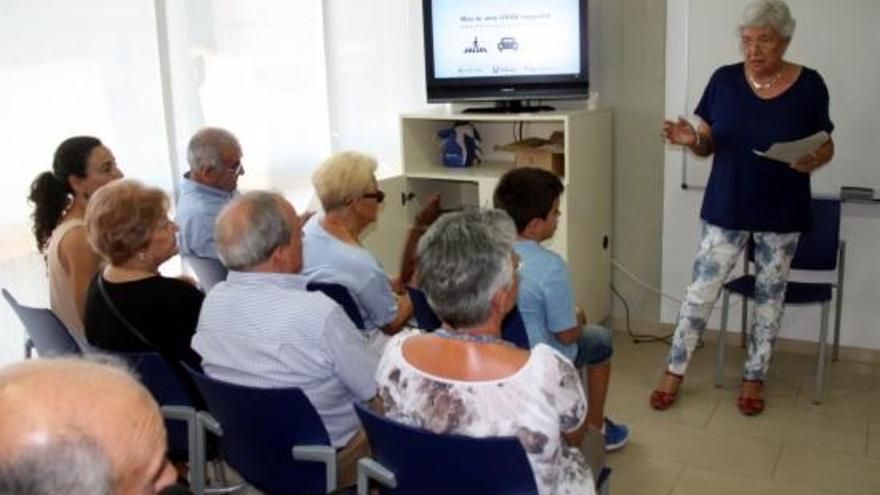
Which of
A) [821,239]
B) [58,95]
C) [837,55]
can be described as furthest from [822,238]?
[58,95]

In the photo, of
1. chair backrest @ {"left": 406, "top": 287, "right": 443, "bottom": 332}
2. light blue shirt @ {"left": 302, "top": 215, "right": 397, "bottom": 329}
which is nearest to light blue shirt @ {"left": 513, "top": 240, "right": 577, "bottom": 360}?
chair backrest @ {"left": 406, "top": 287, "right": 443, "bottom": 332}

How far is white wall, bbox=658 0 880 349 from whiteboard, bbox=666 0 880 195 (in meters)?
0.02

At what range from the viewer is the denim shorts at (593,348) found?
2926 mm

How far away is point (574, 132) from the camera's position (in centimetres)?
387

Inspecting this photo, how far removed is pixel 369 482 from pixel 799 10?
304cm

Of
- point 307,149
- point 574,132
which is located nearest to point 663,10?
point 574,132

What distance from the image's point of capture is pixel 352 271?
2652 mm

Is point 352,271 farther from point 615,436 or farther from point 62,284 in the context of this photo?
point 615,436

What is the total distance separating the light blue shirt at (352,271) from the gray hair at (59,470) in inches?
67.0

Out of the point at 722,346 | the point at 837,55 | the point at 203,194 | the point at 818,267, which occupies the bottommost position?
the point at 722,346

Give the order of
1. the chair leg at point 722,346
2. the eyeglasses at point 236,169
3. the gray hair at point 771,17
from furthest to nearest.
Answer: the chair leg at point 722,346, the eyeglasses at point 236,169, the gray hair at point 771,17

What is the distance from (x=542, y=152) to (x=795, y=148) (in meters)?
1.24

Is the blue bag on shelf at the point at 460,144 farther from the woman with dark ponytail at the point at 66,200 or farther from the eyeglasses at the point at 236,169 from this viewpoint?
the woman with dark ponytail at the point at 66,200

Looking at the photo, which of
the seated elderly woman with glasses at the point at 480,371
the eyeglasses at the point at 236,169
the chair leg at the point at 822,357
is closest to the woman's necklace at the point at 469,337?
the seated elderly woman with glasses at the point at 480,371
